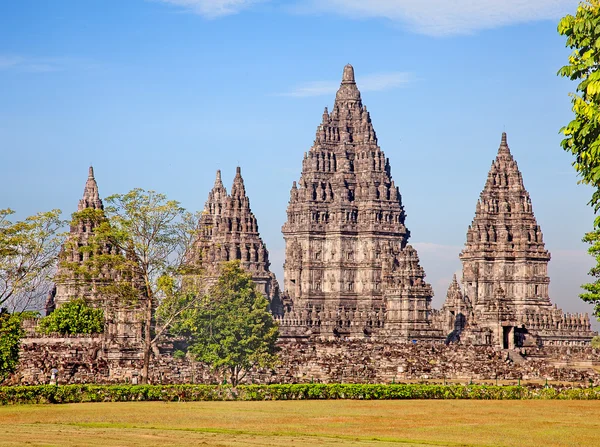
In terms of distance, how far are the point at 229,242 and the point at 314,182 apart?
13.0m

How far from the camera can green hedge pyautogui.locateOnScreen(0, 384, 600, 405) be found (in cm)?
8138

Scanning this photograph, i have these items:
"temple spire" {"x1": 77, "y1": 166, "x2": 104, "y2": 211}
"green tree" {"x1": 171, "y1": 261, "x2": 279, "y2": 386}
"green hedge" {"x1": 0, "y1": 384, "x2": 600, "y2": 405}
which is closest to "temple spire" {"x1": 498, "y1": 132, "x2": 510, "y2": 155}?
"temple spire" {"x1": 77, "y1": 166, "x2": 104, "y2": 211}

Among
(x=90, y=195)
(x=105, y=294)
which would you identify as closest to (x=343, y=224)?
(x=90, y=195)

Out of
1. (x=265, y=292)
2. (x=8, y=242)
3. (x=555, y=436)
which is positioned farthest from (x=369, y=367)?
(x=265, y=292)

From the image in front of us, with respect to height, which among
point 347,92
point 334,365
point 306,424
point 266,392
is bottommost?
point 306,424

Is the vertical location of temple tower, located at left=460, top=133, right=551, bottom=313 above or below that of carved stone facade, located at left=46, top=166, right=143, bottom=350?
above

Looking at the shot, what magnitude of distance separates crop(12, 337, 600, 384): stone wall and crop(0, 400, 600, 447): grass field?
18.2 meters

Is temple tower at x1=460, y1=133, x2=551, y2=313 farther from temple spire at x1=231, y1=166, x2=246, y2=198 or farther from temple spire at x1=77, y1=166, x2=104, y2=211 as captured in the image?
temple spire at x1=77, y1=166, x2=104, y2=211

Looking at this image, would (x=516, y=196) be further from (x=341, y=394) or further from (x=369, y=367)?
(x=341, y=394)

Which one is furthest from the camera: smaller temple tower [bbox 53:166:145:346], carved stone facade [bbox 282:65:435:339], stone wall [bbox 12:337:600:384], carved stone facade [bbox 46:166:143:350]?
carved stone facade [bbox 282:65:435:339]

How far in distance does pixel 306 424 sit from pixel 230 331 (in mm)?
32587

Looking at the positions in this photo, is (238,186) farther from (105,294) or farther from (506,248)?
(105,294)

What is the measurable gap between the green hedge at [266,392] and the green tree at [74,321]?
52085 mm

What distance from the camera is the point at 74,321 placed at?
136625mm
